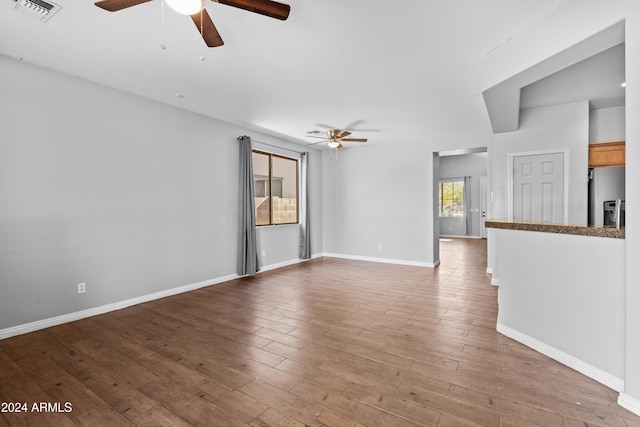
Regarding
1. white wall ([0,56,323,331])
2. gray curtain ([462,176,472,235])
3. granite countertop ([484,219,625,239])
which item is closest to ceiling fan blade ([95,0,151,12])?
white wall ([0,56,323,331])

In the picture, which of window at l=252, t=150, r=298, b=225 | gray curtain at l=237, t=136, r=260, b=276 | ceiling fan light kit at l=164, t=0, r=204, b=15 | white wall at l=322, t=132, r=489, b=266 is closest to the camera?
ceiling fan light kit at l=164, t=0, r=204, b=15

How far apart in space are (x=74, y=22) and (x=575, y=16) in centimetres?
384

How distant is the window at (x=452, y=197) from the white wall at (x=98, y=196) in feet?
30.6

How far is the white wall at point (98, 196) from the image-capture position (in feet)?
9.81

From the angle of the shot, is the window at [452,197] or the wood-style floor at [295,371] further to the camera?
the window at [452,197]

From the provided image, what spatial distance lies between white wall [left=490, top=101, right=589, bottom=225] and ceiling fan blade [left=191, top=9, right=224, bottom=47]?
4644 mm

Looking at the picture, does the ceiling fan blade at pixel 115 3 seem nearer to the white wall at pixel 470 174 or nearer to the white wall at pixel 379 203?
the white wall at pixel 379 203

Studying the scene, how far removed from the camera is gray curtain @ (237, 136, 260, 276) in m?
5.31

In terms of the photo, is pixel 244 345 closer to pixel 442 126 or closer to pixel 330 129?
pixel 330 129

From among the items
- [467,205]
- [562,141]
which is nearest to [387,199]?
[562,141]

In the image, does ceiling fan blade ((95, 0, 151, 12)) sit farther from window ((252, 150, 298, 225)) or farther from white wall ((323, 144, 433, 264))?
white wall ((323, 144, 433, 264))

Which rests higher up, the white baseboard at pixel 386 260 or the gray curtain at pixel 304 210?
the gray curtain at pixel 304 210

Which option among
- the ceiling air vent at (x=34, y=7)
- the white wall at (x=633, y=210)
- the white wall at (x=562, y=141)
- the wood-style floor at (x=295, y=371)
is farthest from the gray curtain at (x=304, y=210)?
the white wall at (x=633, y=210)

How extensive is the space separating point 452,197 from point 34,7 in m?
11.9
